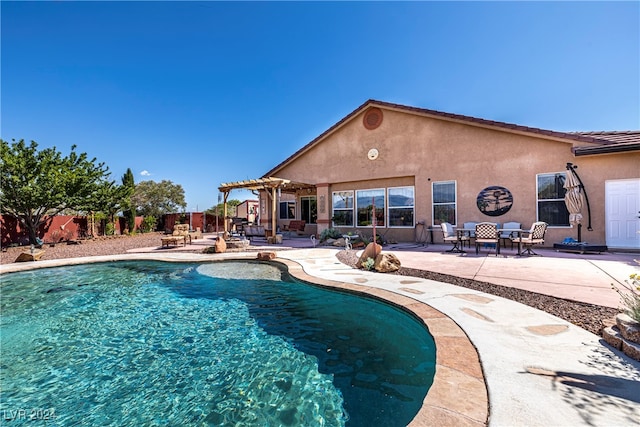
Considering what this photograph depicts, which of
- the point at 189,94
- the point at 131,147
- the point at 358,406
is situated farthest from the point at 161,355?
the point at 131,147

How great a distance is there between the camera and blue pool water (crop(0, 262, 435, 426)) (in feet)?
8.15

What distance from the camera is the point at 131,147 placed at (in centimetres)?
2144

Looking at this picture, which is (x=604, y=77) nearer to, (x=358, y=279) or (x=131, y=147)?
(x=358, y=279)

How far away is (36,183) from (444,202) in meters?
19.0

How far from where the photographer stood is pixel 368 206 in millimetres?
13922

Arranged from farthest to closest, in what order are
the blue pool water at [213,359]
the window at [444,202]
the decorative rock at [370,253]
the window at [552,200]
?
the window at [444,202] → the window at [552,200] → the decorative rock at [370,253] → the blue pool water at [213,359]

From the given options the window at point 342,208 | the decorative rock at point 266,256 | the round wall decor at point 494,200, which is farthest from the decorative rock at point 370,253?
the window at point 342,208

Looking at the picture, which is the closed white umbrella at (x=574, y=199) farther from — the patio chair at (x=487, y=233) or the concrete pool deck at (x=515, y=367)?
the concrete pool deck at (x=515, y=367)

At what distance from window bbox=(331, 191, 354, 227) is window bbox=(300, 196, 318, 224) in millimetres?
2772

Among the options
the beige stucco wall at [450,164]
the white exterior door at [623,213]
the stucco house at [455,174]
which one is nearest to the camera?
the white exterior door at [623,213]

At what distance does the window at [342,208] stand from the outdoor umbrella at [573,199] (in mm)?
8543

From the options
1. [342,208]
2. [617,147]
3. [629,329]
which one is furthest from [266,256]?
[617,147]

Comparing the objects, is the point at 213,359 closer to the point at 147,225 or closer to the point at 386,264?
the point at 386,264

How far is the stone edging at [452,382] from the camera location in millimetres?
1691
